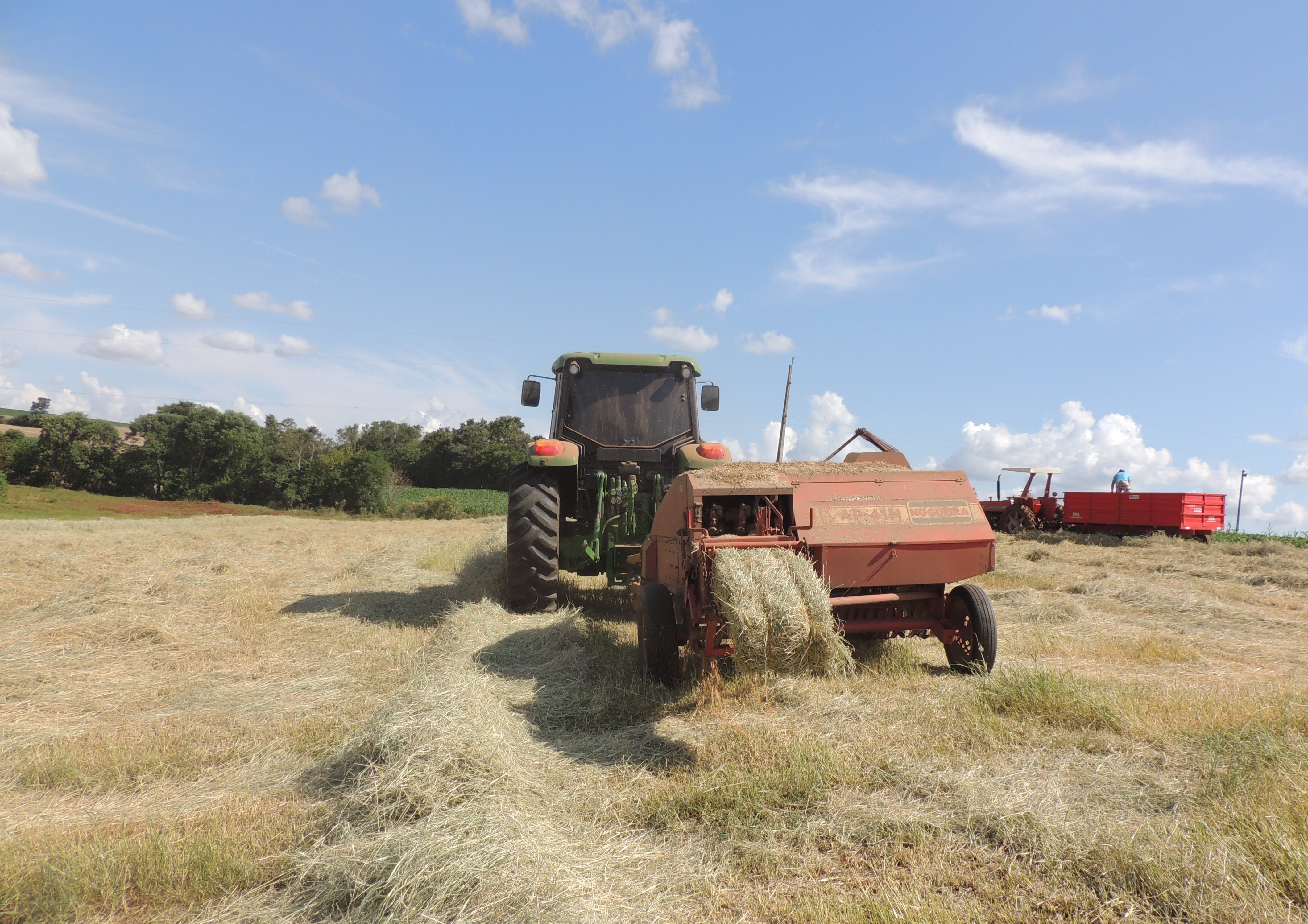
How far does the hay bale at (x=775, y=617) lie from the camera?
3781 millimetres

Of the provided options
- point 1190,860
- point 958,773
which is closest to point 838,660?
point 958,773

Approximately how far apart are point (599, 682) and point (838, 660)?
1669 mm

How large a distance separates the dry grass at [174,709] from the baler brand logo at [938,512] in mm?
3509

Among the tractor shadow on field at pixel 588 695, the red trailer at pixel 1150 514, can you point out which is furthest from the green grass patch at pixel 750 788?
the red trailer at pixel 1150 514

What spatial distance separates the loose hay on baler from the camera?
14.4 ft

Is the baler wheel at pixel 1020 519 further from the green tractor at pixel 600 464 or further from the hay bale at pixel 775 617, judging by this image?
the hay bale at pixel 775 617

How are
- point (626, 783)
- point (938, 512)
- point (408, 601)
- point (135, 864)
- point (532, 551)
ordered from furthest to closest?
point (408, 601)
point (532, 551)
point (938, 512)
point (626, 783)
point (135, 864)

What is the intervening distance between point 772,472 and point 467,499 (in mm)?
40207

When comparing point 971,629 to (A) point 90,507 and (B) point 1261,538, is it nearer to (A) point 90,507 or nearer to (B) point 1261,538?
(B) point 1261,538

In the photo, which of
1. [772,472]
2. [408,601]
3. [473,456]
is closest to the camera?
[772,472]

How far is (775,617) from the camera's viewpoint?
3.82 meters

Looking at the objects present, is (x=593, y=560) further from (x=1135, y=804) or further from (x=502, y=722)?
(x=1135, y=804)

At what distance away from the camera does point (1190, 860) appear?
2402 millimetres

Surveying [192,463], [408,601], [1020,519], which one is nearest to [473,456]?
[192,463]
